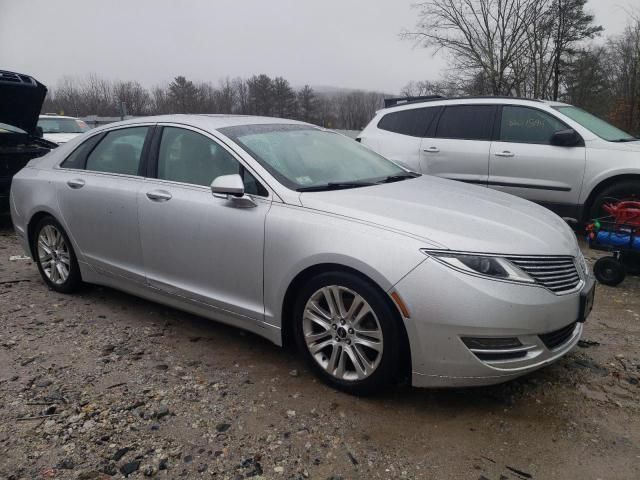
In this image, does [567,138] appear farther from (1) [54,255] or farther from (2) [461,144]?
(1) [54,255]

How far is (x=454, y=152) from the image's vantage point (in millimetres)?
6824

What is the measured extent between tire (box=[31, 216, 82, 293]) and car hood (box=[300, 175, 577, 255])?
2.42 metres

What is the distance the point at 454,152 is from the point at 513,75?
20988mm

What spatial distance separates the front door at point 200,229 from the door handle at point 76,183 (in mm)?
771

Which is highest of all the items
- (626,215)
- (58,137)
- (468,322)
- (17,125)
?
(17,125)

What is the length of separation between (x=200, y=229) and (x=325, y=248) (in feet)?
3.13

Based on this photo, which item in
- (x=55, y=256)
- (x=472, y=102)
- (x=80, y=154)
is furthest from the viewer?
(x=472, y=102)

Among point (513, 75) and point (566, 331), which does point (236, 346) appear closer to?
point (566, 331)

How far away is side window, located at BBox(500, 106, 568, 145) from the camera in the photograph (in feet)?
20.6

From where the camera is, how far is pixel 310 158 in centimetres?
348

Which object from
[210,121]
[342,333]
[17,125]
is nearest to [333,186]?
[342,333]

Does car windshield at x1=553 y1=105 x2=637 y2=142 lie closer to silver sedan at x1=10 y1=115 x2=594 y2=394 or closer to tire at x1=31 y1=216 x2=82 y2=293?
silver sedan at x1=10 y1=115 x2=594 y2=394

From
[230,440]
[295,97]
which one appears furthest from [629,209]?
[295,97]

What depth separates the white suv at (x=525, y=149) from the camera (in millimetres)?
5895
